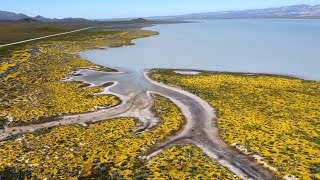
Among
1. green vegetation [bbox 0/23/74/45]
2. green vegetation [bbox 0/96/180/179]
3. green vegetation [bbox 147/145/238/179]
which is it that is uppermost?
green vegetation [bbox 0/23/74/45]

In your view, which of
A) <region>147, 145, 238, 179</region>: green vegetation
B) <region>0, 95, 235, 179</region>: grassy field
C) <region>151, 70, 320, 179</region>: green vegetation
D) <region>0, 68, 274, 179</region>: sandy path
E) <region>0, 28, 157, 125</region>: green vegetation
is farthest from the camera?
<region>0, 28, 157, 125</region>: green vegetation

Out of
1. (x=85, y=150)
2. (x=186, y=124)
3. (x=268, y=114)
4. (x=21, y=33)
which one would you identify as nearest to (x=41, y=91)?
(x=85, y=150)

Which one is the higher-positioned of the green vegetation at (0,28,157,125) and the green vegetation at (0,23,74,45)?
the green vegetation at (0,23,74,45)

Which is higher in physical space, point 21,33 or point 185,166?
point 21,33

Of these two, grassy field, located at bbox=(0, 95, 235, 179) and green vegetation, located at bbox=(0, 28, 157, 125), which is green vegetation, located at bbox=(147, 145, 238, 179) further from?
green vegetation, located at bbox=(0, 28, 157, 125)

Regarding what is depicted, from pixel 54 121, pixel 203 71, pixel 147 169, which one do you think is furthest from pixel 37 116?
pixel 203 71

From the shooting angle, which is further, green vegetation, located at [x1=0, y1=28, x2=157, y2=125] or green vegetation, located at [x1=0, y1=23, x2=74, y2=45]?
green vegetation, located at [x1=0, y1=23, x2=74, y2=45]

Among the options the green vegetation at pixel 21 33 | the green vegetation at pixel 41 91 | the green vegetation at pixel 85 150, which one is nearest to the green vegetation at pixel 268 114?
the green vegetation at pixel 85 150

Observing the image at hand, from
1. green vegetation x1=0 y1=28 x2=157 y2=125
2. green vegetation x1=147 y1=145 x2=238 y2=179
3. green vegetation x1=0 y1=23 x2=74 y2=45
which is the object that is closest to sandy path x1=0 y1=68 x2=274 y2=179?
green vegetation x1=147 y1=145 x2=238 y2=179

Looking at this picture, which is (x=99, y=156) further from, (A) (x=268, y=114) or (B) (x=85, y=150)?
(A) (x=268, y=114)
